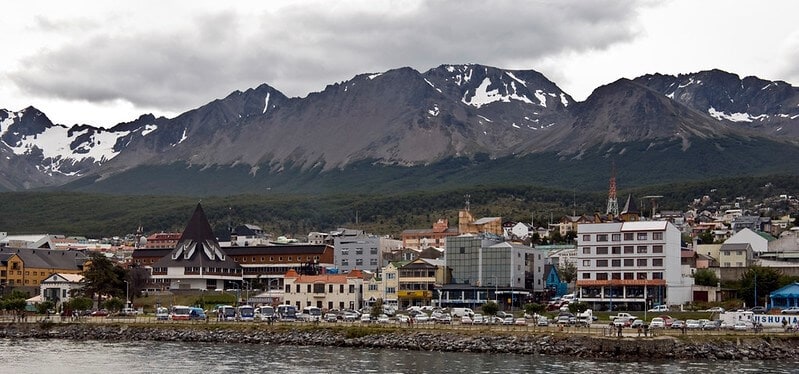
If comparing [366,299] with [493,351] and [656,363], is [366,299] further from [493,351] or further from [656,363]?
[656,363]

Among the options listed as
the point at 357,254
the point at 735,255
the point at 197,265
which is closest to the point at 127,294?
the point at 197,265

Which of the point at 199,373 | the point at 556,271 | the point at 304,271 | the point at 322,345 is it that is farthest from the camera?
the point at 304,271

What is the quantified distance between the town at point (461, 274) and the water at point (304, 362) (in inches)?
416

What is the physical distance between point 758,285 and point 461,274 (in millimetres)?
26414

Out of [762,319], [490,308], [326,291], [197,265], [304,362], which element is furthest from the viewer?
[197,265]

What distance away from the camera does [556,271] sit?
10119 centimetres

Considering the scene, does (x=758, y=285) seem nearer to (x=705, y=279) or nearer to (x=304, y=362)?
(x=705, y=279)

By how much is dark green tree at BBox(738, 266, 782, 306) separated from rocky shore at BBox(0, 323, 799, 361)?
761 inches

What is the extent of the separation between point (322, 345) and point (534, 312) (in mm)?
18386

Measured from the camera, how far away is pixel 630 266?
287 ft

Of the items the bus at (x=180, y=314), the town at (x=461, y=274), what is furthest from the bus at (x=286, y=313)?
the bus at (x=180, y=314)

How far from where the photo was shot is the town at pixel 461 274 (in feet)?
283

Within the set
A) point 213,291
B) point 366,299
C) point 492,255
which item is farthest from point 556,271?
point 213,291

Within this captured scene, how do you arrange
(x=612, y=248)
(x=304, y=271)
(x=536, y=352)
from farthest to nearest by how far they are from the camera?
(x=304, y=271) → (x=612, y=248) → (x=536, y=352)
